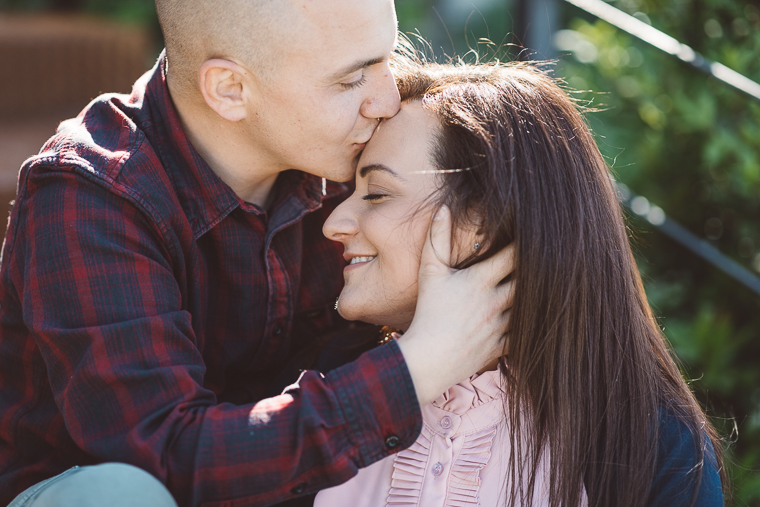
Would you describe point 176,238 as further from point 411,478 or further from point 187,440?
point 411,478

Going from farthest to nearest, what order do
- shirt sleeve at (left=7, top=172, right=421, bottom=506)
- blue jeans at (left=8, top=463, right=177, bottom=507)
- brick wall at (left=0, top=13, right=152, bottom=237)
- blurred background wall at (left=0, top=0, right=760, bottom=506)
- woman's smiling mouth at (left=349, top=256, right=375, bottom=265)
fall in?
brick wall at (left=0, top=13, right=152, bottom=237)
blurred background wall at (left=0, top=0, right=760, bottom=506)
woman's smiling mouth at (left=349, top=256, right=375, bottom=265)
shirt sleeve at (left=7, top=172, right=421, bottom=506)
blue jeans at (left=8, top=463, right=177, bottom=507)

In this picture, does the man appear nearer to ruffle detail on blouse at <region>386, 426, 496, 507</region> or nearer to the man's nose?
the man's nose

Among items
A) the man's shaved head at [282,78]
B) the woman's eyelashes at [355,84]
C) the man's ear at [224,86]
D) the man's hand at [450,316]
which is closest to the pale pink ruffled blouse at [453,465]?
the man's hand at [450,316]

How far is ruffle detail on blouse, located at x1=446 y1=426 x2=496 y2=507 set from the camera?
5.71 feet

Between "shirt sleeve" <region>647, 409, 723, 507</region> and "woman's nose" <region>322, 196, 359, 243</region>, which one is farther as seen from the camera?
"woman's nose" <region>322, 196, 359, 243</region>

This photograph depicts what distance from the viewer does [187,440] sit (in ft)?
4.95

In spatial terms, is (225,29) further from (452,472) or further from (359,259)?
(452,472)

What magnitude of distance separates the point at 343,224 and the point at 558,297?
58 centimetres

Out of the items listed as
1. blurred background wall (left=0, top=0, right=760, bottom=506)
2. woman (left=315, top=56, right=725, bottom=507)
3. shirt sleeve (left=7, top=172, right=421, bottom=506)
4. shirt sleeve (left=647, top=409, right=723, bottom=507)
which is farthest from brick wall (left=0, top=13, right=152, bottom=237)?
shirt sleeve (left=647, top=409, right=723, bottom=507)

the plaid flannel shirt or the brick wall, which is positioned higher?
the brick wall

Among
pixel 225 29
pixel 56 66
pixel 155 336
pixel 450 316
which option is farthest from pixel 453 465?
pixel 56 66

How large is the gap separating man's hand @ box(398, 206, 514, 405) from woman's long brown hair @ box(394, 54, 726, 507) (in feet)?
0.14

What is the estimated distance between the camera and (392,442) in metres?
1.55

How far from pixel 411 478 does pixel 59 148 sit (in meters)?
1.18
